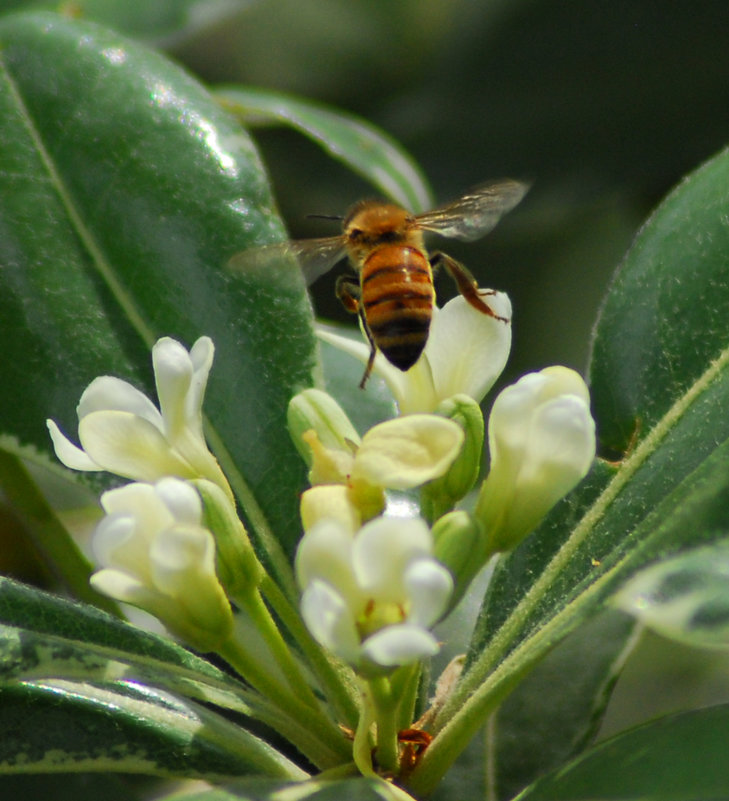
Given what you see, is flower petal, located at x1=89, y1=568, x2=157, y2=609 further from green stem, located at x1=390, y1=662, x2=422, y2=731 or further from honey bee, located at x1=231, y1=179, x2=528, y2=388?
honey bee, located at x1=231, y1=179, x2=528, y2=388

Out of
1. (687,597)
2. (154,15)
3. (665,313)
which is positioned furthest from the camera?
(154,15)

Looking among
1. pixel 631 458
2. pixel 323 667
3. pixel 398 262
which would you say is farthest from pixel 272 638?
pixel 398 262

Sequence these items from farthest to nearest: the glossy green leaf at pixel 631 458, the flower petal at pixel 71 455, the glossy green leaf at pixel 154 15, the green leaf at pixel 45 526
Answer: the glossy green leaf at pixel 154 15, the green leaf at pixel 45 526, the flower petal at pixel 71 455, the glossy green leaf at pixel 631 458

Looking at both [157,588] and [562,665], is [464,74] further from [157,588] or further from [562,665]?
[157,588]

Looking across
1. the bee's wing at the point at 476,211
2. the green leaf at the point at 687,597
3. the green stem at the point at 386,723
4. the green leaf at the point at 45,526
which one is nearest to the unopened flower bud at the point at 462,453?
the green stem at the point at 386,723

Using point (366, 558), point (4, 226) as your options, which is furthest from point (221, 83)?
point (366, 558)

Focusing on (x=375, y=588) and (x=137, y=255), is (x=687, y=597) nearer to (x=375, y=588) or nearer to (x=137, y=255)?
(x=375, y=588)

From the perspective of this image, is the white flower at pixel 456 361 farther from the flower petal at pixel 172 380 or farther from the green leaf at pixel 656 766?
the green leaf at pixel 656 766
